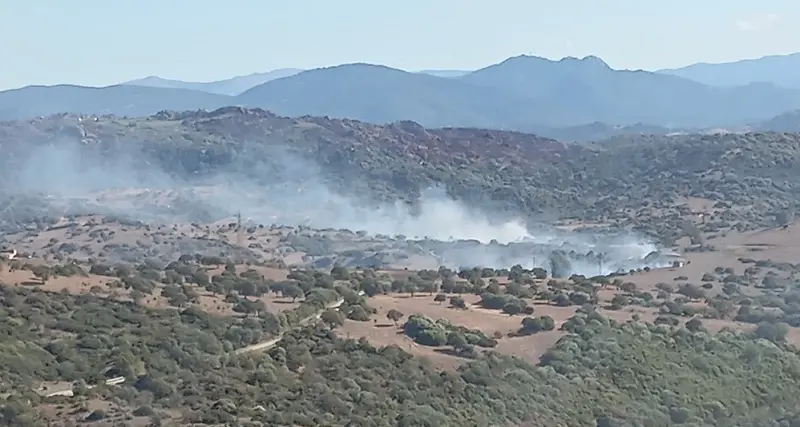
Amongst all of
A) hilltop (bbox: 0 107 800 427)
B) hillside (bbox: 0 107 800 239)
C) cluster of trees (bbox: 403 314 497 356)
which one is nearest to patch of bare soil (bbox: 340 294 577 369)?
hilltop (bbox: 0 107 800 427)

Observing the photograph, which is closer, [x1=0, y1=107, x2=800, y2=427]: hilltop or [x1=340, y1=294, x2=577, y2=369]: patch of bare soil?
[x1=0, y1=107, x2=800, y2=427]: hilltop

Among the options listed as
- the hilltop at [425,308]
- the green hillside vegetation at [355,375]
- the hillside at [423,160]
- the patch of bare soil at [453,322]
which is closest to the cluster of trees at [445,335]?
the hilltop at [425,308]

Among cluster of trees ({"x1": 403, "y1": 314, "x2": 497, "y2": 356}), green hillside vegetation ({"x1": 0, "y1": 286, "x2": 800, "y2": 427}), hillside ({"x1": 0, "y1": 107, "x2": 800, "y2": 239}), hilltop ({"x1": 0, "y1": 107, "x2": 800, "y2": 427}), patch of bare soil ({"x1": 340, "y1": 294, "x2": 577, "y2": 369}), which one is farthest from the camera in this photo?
hillside ({"x1": 0, "y1": 107, "x2": 800, "y2": 239})

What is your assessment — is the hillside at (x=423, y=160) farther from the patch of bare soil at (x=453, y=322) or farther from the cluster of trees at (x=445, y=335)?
the cluster of trees at (x=445, y=335)

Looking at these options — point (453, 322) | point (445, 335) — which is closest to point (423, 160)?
point (453, 322)

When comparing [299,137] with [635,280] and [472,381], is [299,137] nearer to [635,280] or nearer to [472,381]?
[635,280]

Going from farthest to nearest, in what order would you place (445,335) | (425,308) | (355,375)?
(425,308)
(445,335)
(355,375)

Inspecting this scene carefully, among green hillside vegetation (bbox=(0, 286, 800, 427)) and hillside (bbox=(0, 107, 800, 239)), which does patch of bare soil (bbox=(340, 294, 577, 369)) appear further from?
hillside (bbox=(0, 107, 800, 239))

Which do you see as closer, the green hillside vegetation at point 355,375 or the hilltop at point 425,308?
the green hillside vegetation at point 355,375

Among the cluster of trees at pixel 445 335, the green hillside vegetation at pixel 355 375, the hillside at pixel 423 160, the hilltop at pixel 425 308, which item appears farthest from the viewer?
the hillside at pixel 423 160

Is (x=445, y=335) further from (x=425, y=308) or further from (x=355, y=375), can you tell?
(x=355, y=375)

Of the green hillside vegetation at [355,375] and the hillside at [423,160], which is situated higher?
the green hillside vegetation at [355,375]

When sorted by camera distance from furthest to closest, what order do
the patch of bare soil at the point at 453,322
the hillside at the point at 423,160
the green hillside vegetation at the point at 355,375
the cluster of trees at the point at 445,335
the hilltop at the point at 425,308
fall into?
the hillside at the point at 423,160
the cluster of trees at the point at 445,335
the patch of bare soil at the point at 453,322
the hilltop at the point at 425,308
the green hillside vegetation at the point at 355,375
